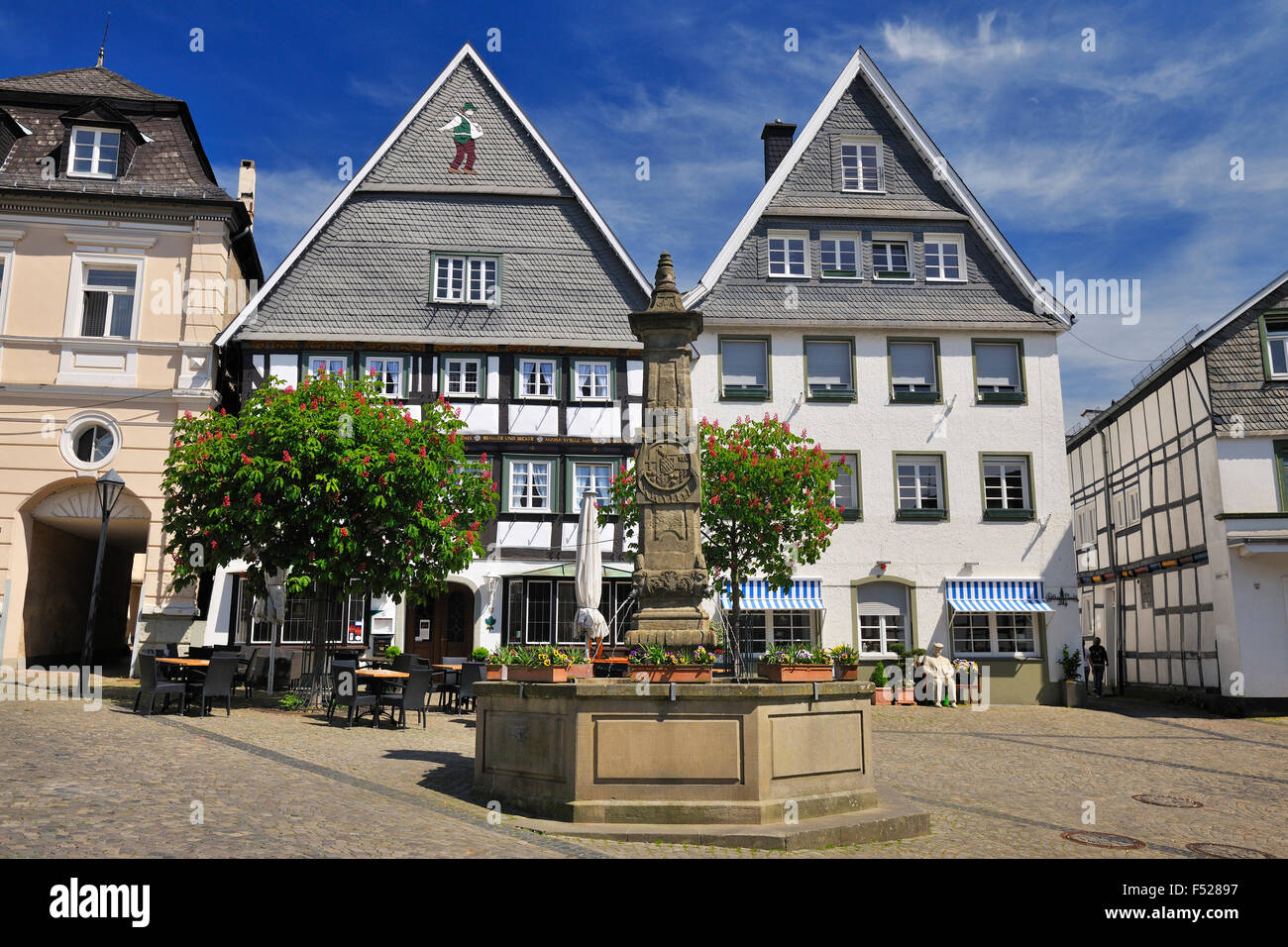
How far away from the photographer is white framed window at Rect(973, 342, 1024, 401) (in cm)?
2612

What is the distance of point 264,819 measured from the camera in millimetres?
7781

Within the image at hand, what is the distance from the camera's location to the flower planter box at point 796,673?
894 centimetres

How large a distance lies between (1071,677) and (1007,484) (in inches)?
194

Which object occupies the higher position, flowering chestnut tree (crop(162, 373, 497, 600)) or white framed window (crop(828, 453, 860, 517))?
white framed window (crop(828, 453, 860, 517))

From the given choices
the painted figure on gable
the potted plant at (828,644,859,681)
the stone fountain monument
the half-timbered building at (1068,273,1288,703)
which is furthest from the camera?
the painted figure on gable

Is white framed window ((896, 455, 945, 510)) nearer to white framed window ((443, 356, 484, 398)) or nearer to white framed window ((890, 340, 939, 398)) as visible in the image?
white framed window ((890, 340, 939, 398))

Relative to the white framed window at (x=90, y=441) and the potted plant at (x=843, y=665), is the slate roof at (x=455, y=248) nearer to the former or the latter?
the white framed window at (x=90, y=441)

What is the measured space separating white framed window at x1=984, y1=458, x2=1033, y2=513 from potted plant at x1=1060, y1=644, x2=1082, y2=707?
3.70 m

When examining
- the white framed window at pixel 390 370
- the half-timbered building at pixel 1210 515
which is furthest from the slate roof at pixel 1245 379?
the white framed window at pixel 390 370

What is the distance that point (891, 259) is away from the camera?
1050 inches

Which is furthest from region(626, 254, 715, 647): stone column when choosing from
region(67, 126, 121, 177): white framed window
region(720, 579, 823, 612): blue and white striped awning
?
region(67, 126, 121, 177): white framed window

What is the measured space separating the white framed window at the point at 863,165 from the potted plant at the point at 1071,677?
1283cm
